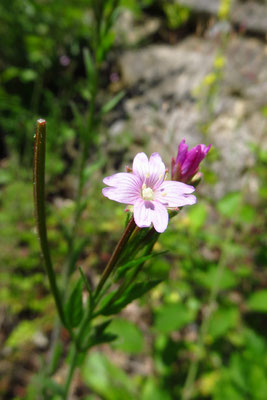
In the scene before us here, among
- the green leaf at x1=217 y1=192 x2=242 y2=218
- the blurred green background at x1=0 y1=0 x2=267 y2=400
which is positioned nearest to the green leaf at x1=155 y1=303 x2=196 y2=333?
the blurred green background at x1=0 y1=0 x2=267 y2=400

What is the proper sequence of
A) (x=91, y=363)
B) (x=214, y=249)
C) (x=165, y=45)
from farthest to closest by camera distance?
(x=165, y=45) < (x=214, y=249) < (x=91, y=363)

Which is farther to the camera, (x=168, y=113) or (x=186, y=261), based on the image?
(x=168, y=113)

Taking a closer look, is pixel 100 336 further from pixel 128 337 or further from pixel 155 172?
pixel 128 337

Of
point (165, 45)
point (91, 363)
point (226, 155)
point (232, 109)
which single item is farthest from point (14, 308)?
point (165, 45)

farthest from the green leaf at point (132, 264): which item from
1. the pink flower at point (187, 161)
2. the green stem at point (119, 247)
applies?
the pink flower at point (187, 161)

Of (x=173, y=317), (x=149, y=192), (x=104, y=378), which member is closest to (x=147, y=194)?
(x=149, y=192)

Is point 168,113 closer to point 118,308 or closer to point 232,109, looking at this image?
point 232,109

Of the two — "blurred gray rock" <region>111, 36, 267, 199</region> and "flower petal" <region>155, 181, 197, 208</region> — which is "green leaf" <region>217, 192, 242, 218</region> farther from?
"flower petal" <region>155, 181, 197, 208</region>
